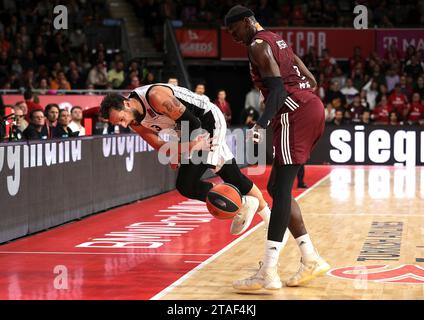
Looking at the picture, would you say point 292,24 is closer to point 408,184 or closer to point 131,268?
point 408,184

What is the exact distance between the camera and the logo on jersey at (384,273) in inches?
332

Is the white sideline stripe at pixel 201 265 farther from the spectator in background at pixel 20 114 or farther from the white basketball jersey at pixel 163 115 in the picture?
the spectator in background at pixel 20 114

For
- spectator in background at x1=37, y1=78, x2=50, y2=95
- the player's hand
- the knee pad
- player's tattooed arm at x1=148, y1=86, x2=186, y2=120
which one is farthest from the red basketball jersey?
spectator in background at x1=37, y1=78, x2=50, y2=95

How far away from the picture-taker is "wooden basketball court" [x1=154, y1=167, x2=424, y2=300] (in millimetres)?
7887

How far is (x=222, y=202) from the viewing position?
338 inches

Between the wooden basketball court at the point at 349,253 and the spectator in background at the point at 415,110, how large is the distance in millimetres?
7538

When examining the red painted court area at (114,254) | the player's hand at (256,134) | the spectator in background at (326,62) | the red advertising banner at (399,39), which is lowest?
the red painted court area at (114,254)

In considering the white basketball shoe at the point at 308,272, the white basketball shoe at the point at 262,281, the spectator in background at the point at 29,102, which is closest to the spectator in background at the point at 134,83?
the spectator in background at the point at 29,102

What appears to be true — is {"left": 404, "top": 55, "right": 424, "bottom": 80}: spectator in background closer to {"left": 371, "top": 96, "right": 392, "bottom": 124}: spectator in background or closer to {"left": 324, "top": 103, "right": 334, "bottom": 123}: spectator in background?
{"left": 371, "top": 96, "right": 392, "bottom": 124}: spectator in background

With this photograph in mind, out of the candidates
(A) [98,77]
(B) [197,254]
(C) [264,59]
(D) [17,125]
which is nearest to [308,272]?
(C) [264,59]

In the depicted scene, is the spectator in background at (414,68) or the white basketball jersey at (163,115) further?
the spectator in background at (414,68)

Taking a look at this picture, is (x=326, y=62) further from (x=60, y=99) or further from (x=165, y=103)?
(x=165, y=103)

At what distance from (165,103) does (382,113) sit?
17.5m
